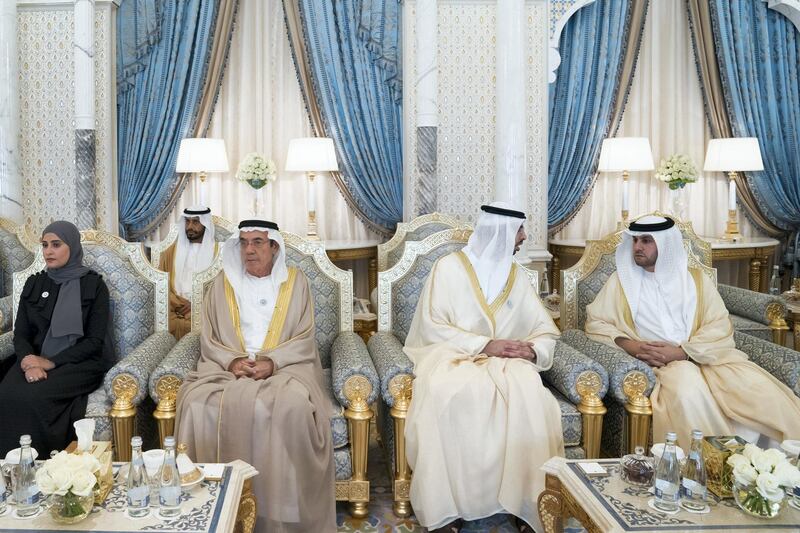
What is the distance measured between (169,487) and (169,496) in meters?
0.03

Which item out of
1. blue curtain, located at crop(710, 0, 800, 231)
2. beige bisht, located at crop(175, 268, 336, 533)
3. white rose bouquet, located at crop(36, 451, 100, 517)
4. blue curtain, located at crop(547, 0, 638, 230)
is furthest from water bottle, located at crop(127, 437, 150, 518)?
blue curtain, located at crop(710, 0, 800, 231)

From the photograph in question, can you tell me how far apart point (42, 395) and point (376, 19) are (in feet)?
14.1

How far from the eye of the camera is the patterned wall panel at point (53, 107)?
6.23 m

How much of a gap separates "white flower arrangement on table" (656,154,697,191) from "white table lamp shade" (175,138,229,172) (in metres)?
3.90

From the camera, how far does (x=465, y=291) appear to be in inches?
153

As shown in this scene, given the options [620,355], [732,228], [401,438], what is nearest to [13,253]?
[401,438]

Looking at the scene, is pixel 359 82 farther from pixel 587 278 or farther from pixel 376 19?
pixel 587 278

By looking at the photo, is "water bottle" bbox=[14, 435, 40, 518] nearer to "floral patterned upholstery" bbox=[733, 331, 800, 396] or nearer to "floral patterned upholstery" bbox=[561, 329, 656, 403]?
"floral patterned upholstery" bbox=[561, 329, 656, 403]

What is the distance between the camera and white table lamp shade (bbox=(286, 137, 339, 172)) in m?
6.31

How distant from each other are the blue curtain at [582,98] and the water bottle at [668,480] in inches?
180

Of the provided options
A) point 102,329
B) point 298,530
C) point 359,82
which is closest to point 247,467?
point 298,530

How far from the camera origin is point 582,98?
22.5 feet

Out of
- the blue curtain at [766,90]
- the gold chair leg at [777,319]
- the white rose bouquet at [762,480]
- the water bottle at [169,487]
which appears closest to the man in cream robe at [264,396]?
the water bottle at [169,487]

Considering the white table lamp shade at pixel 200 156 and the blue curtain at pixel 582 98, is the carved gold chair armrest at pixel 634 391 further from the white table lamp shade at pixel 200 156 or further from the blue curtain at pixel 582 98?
the white table lamp shade at pixel 200 156
